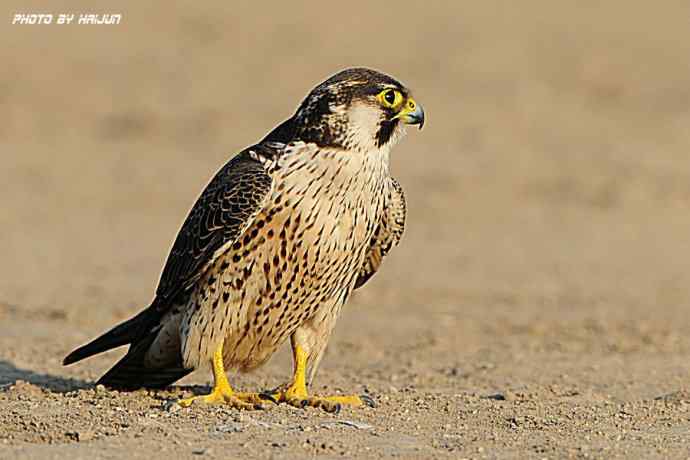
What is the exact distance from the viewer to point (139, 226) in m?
15.6

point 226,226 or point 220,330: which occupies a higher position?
point 226,226

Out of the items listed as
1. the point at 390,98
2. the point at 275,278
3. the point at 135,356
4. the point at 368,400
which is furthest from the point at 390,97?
the point at 135,356

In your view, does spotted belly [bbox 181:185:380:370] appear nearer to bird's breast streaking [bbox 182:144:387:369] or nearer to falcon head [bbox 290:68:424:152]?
bird's breast streaking [bbox 182:144:387:369]

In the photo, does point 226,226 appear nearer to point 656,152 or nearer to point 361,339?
point 361,339

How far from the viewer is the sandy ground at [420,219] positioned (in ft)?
20.6

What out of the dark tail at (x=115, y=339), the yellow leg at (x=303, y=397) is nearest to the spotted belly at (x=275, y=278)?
the yellow leg at (x=303, y=397)

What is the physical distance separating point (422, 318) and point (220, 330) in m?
4.77

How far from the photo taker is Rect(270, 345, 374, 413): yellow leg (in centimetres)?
679

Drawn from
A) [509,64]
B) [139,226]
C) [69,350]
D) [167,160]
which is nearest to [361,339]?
[69,350]

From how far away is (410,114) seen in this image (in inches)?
266

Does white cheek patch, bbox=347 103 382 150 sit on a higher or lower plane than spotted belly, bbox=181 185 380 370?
higher

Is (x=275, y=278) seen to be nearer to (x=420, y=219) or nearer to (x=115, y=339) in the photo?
(x=115, y=339)

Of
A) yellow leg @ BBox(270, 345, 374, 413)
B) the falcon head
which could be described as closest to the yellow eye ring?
the falcon head
